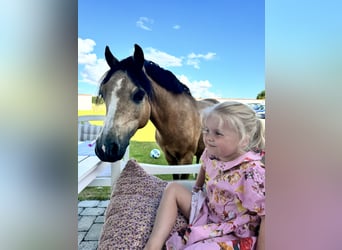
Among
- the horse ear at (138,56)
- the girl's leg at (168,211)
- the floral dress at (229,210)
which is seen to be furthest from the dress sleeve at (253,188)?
the horse ear at (138,56)

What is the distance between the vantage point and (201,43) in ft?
3.46

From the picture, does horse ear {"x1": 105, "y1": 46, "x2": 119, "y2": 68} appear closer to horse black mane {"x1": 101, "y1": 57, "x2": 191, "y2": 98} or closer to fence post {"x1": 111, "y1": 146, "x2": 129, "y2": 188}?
horse black mane {"x1": 101, "y1": 57, "x2": 191, "y2": 98}

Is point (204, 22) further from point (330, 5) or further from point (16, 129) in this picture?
point (16, 129)

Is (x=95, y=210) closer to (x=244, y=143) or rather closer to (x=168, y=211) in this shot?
(x=168, y=211)

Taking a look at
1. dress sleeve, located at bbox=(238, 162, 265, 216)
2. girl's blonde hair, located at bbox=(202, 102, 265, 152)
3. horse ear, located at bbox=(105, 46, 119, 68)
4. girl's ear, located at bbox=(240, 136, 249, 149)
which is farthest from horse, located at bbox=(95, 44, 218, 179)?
dress sleeve, located at bbox=(238, 162, 265, 216)

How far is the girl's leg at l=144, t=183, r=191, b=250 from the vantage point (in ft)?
2.67

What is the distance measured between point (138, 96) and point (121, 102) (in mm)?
80

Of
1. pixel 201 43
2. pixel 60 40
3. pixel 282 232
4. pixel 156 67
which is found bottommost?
pixel 282 232

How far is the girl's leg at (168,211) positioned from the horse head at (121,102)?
271mm

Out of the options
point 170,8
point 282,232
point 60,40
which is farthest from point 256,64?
point 60,40

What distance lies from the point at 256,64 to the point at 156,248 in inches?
32.4

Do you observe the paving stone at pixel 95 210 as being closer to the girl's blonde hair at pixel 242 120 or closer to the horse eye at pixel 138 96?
the horse eye at pixel 138 96

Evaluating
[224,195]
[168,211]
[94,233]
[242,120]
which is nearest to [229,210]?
[224,195]

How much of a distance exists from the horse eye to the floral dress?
0.41 metres
